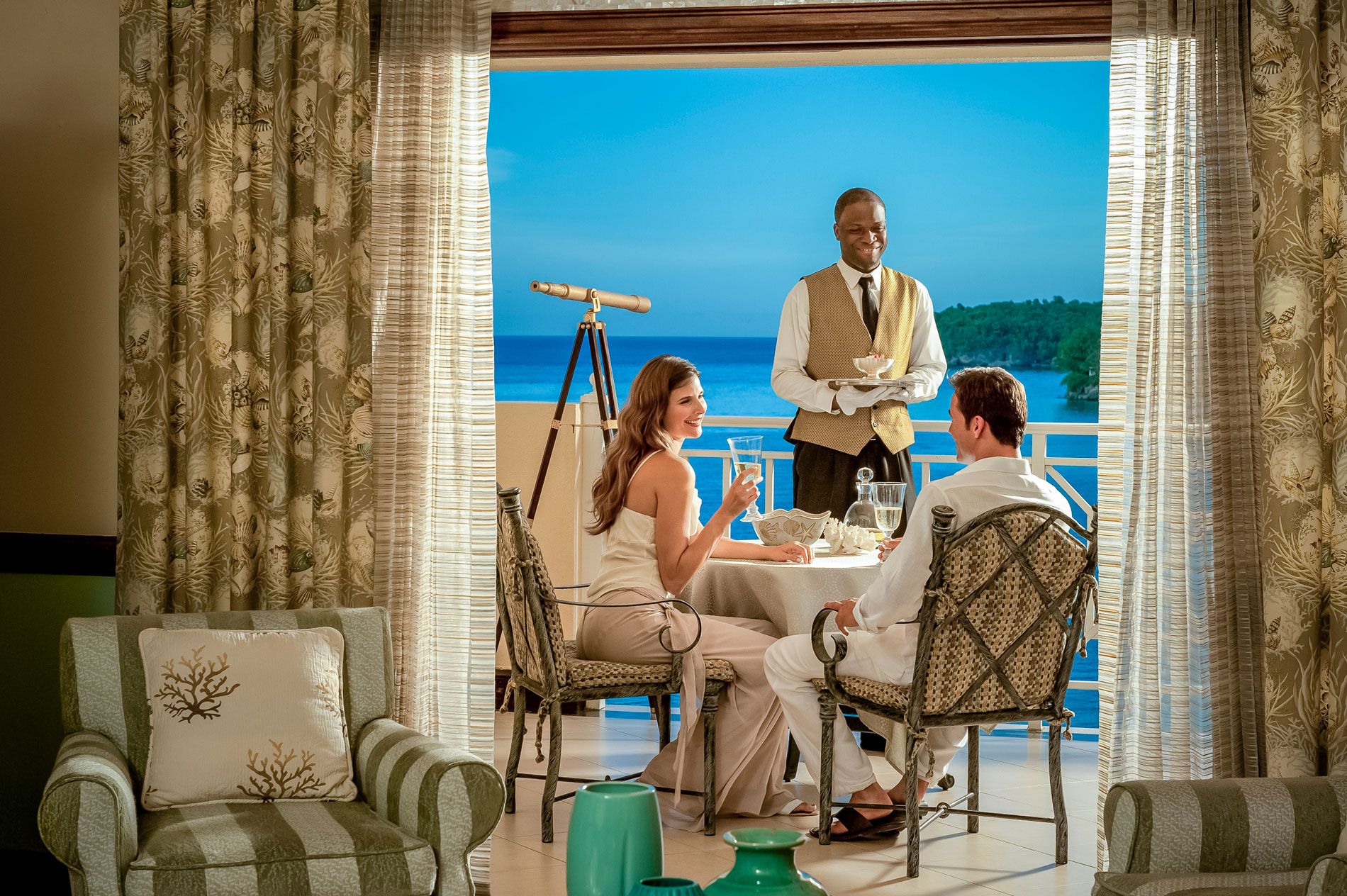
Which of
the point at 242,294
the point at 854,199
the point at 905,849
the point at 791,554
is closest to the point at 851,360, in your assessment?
the point at 854,199

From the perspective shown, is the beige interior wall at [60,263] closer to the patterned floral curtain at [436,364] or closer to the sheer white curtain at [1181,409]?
the patterned floral curtain at [436,364]

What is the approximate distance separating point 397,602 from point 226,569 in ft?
1.45

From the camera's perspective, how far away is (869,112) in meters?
18.9

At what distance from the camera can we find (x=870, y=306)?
4586mm

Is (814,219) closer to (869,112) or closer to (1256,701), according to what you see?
(869,112)

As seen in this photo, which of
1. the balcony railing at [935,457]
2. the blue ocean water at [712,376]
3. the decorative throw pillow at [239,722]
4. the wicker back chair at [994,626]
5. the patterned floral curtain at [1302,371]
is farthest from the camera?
the blue ocean water at [712,376]

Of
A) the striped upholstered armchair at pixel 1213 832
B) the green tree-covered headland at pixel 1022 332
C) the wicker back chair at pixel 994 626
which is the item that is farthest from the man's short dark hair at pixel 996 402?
the green tree-covered headland at pixel 1022 332

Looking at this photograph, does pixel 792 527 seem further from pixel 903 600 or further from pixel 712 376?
pixel 712 376

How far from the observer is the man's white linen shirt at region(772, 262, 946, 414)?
4539mm

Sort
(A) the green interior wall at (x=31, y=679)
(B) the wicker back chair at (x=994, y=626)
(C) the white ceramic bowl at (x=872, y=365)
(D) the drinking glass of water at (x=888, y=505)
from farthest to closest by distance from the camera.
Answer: (C) the white ceramic bowl at (x=872, y=365)
(D) the drinking glass of water at (x=888, y=505)
(A) the green interior wall at (x=31, y=679)
(B) the wicker back chair at (x=994, y=626)

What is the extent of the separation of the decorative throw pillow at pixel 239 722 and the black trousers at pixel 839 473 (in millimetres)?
2148

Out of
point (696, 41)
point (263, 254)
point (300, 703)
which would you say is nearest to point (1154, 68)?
point (696, 41)

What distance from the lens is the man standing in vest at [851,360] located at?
446 centimetres

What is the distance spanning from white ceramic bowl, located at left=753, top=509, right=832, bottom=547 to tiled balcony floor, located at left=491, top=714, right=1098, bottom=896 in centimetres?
82
